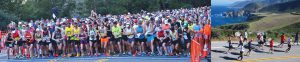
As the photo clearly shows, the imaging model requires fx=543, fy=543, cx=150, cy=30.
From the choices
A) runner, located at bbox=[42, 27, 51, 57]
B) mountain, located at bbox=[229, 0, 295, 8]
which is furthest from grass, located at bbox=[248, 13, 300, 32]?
runner, located at bbox=[42, 27, 51, 57]

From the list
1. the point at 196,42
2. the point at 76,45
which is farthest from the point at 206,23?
the point at 76,45

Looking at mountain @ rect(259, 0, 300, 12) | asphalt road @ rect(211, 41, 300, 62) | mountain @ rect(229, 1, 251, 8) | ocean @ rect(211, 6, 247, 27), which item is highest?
mountain @ rect(229, 1, 251, 8)

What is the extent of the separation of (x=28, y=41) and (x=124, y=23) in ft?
3.96

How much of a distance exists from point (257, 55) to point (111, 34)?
148cm

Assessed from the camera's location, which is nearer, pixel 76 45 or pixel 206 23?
pixel 206 23

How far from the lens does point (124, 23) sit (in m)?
5.36

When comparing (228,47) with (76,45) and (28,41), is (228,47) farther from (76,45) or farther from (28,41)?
(28,41)

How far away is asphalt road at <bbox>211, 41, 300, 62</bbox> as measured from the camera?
481 cm

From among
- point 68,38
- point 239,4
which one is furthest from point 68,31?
point 239,4

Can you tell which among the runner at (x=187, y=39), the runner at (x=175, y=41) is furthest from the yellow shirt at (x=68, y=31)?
the runner at (x=187, y=39)

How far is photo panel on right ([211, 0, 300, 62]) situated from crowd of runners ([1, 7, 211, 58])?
132 millimetres

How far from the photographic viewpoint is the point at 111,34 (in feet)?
17.9

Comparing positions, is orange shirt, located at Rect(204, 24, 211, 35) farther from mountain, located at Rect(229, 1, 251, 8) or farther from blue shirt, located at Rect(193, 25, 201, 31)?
mountain, located at Rect(229, 1, 251, 8)

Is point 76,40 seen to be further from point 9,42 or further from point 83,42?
point 9,42
